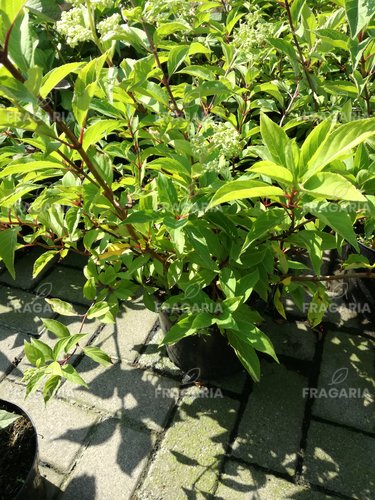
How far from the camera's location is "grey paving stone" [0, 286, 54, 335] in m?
2.66

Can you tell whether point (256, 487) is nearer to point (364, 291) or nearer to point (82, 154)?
point (364, 291)

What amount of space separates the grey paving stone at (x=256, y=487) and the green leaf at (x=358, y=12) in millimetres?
1746

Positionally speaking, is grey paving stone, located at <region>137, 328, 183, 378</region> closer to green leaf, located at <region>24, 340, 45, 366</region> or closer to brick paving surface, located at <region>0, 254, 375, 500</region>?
brick paving surface, located at <region>0, 254, 375, 500</region>

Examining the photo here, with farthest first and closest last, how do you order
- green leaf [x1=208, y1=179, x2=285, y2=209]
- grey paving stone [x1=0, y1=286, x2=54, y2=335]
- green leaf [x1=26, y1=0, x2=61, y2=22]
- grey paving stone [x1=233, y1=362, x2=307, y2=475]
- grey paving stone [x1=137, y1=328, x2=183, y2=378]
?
grey paving stone [x1=0, y1=286, x2=54, y2=335]
grey paving stone [x1=137, y1=328, x2=183, y2=378]
green leaf [x1=26, y1=0, x2=61, y2=22]
grey paving stone [x1=233, y1=362, x2=307, y2=475]
green leaf [x1=208, y1=179, x2=285, y2=209]

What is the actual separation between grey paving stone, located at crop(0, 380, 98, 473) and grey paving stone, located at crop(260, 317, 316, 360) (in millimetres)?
1048

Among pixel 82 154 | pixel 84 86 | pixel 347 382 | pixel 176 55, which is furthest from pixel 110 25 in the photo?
pixel 347 382

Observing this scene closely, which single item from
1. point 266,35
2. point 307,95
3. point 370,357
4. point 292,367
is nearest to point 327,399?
point 292,367

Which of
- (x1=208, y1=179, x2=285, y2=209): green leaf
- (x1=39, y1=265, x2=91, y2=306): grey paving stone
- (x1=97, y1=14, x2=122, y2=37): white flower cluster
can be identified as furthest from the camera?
(x1=39, y1=265, x2=91, y2=306): grey paving stone

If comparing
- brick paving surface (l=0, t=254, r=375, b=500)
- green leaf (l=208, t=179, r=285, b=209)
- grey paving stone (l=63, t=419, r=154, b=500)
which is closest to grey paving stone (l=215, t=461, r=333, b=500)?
brick paving surface (l=0, t=254, r=375, b=500)

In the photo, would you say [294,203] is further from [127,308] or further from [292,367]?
[127,308]

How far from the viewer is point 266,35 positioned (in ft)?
5.50

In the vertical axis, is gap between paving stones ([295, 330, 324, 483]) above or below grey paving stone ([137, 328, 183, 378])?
below

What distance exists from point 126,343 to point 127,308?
29 cm

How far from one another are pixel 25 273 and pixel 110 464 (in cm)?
157
